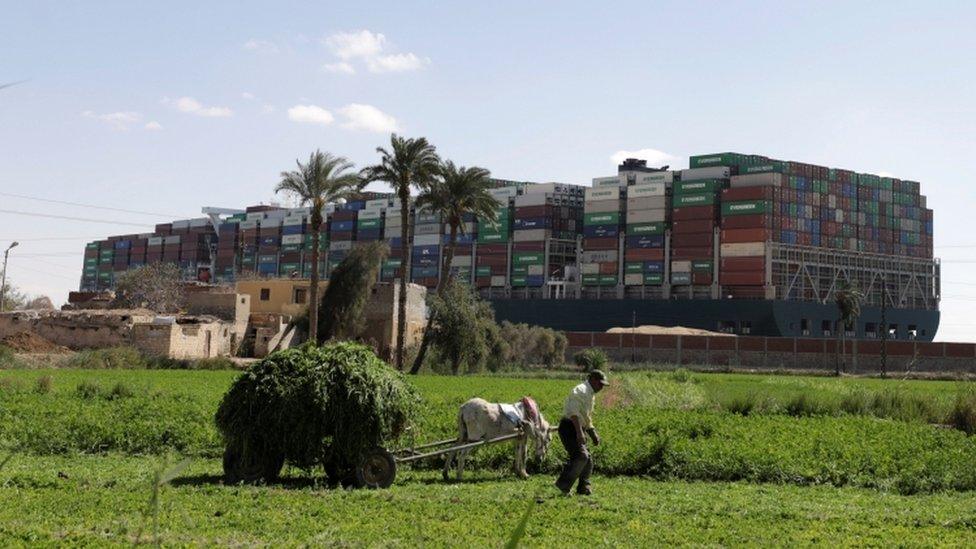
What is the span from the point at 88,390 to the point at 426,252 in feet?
310

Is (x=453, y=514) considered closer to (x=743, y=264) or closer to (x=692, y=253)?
(x=743, y=264)

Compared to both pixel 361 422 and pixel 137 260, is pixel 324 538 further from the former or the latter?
pixel 137 260

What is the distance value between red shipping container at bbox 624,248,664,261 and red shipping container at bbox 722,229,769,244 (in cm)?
777

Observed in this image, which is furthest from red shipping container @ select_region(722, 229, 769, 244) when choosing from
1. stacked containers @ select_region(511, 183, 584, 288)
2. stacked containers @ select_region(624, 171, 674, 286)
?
stacked containers @ select_region(511, 183, 584, 288)

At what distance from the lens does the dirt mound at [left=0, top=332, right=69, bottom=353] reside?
47531 mm

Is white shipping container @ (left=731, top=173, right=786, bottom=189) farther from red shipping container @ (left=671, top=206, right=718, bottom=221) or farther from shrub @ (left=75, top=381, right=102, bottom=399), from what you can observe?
shrub @ (left=75, top=381, right=102, bottom=399)

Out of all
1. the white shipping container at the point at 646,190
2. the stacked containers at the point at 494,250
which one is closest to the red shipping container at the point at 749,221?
the white shipping container at the point at 646,190

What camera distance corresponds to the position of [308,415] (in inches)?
491

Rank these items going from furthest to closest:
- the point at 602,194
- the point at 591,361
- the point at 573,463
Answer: the point at 602,194
the point at 591,361
the point at 573,463

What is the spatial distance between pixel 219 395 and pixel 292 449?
46.6ft

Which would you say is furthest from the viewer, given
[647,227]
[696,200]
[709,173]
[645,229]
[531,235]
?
[531,235]

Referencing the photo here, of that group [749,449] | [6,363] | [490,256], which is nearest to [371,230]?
[490,256]

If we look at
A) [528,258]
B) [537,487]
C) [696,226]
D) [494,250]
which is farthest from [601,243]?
[537,487]

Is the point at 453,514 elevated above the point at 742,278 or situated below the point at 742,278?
below
